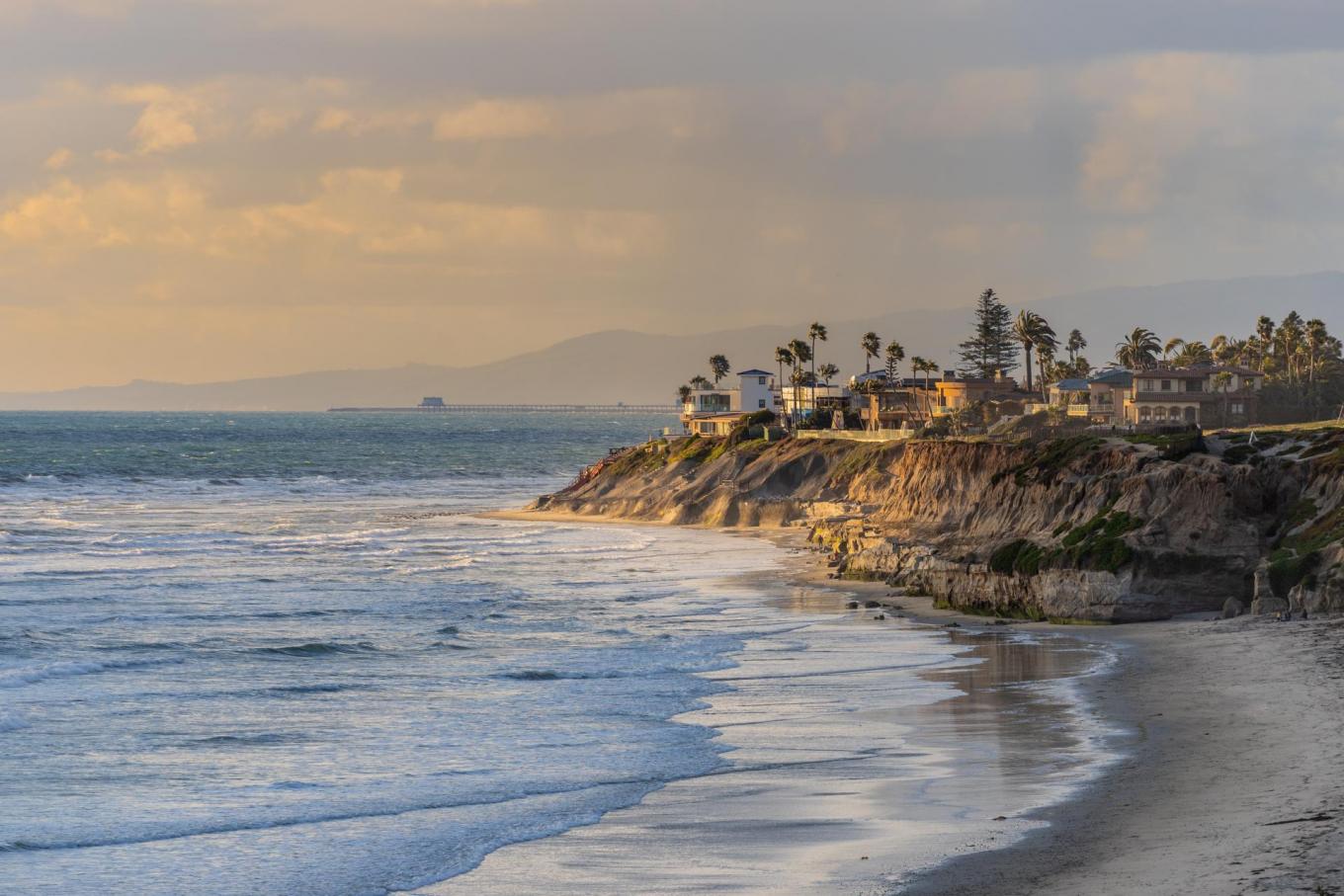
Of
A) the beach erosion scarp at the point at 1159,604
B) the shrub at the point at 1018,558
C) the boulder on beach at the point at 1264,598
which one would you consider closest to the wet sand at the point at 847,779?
the beach erosion scarp at the point at 1159,604

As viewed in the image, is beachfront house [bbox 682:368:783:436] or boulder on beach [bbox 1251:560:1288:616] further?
beachfront house [bbox 682:368:783:436]

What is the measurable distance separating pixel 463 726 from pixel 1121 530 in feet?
78.7

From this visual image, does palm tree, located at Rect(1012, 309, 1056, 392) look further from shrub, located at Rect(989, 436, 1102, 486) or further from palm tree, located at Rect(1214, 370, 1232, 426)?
shrub, located at Rect(989, 436, 1102, 486)

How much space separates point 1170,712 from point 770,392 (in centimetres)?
16044

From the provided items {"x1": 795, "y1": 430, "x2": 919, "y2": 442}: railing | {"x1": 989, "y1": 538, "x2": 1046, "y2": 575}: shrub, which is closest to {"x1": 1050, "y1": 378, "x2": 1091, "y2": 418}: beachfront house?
{"x1": 795, "y1": 430, "x2": 919, "y2": 442}: railing

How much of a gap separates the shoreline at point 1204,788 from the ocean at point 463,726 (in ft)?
3.31

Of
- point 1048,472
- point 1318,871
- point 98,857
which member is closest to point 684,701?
point 98,857

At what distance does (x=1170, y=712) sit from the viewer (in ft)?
100

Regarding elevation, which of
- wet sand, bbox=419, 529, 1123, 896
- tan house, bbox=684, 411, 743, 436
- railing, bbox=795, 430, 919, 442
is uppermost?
tan house, bbox=684, 411, 743, 436

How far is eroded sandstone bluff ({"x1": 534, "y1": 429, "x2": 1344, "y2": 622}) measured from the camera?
1801 inches

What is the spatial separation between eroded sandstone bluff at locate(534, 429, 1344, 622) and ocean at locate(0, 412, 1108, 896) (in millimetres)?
4248

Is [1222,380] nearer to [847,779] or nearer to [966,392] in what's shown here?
[966,392]

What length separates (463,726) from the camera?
33.1 metres

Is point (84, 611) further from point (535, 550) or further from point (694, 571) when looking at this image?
point (535, 550)
